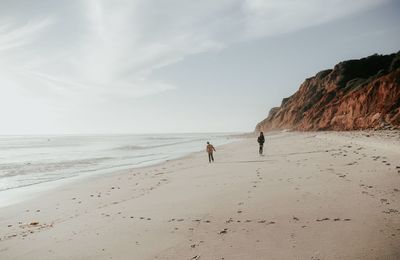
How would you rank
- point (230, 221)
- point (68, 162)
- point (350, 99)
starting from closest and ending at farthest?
1. point (230, 221)
2. point (68, 162)
3. point (350, 99)

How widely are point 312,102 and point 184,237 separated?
267ft

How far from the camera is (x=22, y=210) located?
10320 millimetres

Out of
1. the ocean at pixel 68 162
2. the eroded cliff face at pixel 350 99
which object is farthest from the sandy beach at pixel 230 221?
the eroded cliff face at pixel 350 99

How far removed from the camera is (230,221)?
625 centimetres

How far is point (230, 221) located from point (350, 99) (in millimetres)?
51900

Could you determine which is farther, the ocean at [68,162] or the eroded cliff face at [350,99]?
the eroded cliff face at [350,99]

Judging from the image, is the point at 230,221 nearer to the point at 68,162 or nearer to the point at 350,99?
the point at 68,162

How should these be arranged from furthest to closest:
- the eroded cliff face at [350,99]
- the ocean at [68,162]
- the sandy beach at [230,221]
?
1. the eroded cliff face at [350,99]
2. the ocean at [68,162]
3. the sandy beach at [230,221]

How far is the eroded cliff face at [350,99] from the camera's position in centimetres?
4112

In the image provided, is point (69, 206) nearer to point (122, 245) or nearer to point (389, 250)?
point (122, 245)

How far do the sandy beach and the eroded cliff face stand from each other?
3219 centimetres

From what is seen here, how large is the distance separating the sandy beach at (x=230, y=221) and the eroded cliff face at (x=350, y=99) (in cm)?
3219

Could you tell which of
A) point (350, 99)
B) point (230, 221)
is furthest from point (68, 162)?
point (350, 99)

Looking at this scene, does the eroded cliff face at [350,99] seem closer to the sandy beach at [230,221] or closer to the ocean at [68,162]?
the ocean at [68,162]
